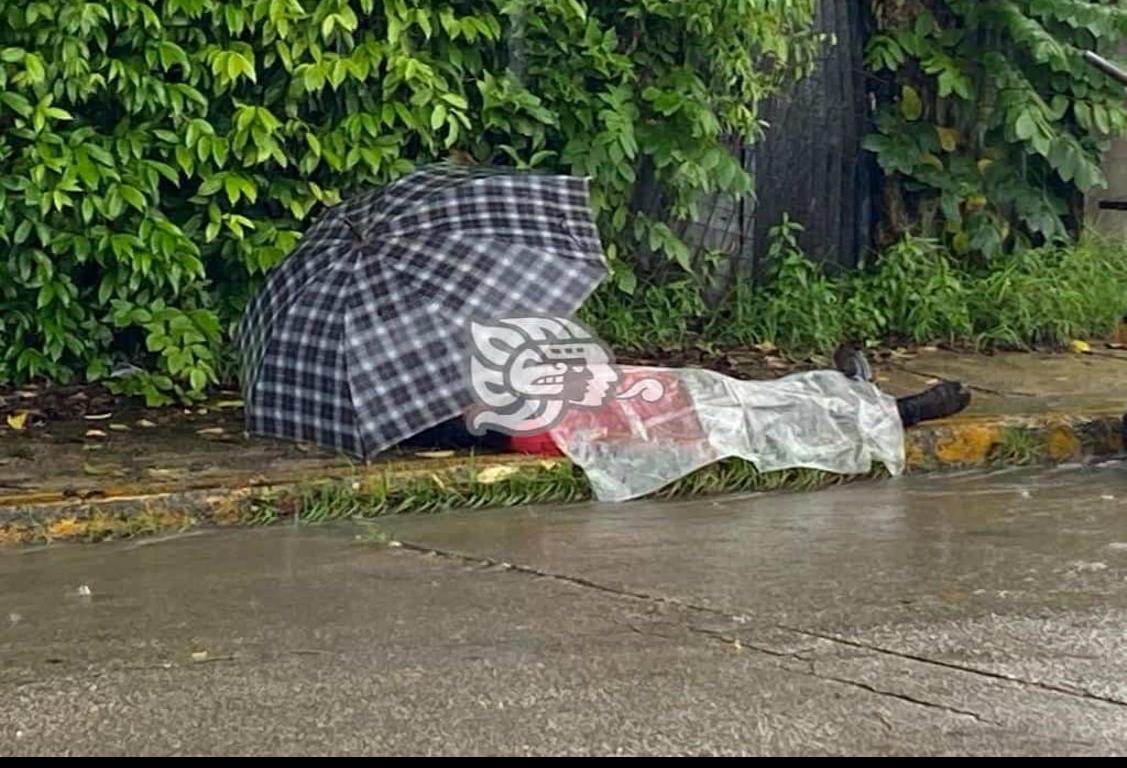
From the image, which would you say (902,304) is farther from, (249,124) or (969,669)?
(969,669)

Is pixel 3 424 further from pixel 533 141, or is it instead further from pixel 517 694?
pixel 517 694

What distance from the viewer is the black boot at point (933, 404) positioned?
630 cm

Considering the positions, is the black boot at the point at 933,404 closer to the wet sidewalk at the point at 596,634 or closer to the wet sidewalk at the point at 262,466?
the wet sidewalk at the point at 262,466

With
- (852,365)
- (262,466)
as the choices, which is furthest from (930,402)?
(262,466)

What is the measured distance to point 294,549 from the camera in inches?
204

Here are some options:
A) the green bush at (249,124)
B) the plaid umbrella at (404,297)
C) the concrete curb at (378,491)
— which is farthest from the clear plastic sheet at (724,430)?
the green bush at (249,124)

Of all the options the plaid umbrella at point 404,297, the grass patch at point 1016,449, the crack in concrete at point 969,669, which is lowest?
the grass patch at point 1016,449

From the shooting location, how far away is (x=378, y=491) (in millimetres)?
5676

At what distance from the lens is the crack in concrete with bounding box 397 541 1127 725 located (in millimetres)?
3695

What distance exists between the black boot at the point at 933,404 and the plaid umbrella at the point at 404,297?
1236 millimetres

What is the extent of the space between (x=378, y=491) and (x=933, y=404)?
199 cm

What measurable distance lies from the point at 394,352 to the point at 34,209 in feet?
5.60

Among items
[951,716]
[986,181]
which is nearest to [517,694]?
[951,716]

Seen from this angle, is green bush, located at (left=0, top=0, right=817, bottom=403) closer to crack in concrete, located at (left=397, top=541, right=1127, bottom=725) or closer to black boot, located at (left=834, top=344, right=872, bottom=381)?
black boot, located at (left=834, top=344, right=872, bottom=381)
